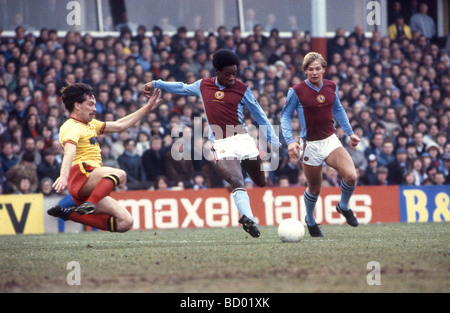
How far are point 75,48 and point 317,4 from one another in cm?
583

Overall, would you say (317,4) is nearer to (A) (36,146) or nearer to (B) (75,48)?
(B) (75,48)

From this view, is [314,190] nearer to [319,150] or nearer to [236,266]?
[319,150]

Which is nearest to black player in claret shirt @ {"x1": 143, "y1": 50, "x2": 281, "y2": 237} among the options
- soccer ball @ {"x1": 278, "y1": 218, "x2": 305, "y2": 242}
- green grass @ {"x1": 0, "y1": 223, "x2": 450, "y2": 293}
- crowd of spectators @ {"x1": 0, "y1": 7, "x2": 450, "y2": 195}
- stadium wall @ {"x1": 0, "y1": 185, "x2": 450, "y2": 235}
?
soccer ball @ {"x1": 278, "y1": 218, "x2": 305, "y2": 242}

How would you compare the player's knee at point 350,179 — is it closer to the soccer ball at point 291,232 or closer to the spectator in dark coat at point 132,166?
the soccer ball at point 291,232

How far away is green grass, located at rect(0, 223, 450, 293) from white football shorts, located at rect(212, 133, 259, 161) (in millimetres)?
1028

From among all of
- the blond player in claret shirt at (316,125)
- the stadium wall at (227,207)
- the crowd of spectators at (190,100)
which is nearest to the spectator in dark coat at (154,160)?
the crowd of spectators at (190,100)

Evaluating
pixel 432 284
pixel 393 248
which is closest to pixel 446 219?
pixel 393 248

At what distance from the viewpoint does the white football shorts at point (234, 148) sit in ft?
27.4

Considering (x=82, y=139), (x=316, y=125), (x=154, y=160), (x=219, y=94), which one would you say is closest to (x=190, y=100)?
(x=154, y=160)

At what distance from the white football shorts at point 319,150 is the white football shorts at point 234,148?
0.87 meters

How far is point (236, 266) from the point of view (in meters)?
5.85

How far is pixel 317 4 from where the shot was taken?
17156 mm

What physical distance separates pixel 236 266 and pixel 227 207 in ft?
25.9

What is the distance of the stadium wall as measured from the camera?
42.3 feet
